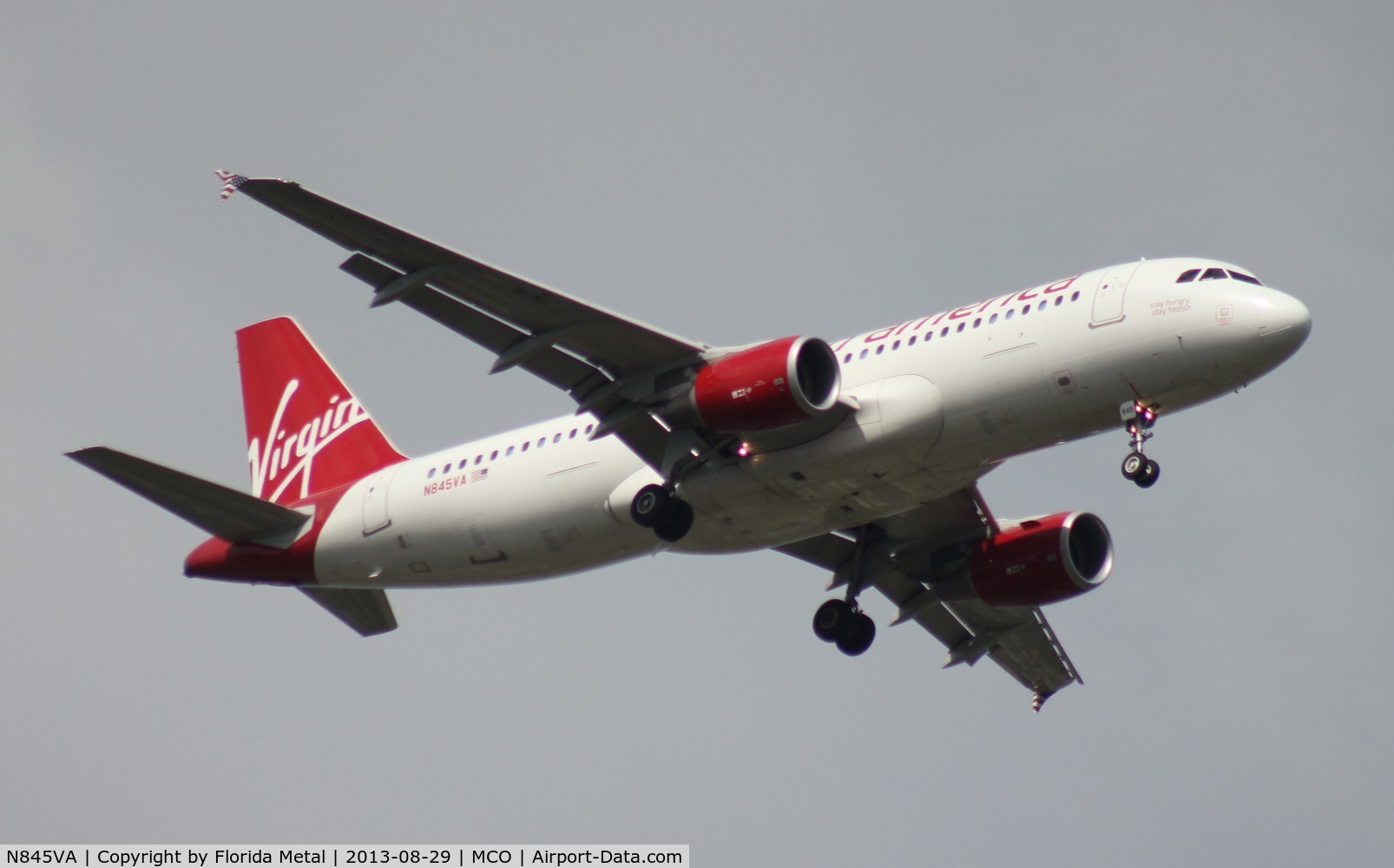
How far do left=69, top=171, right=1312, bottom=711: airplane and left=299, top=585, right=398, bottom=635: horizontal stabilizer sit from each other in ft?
0.18

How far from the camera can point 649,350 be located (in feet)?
101

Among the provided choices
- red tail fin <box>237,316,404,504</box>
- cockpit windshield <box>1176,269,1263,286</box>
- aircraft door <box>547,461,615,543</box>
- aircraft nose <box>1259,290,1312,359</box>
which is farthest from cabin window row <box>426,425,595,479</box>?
aircraft nose <box>1259,290,1312,359</box>

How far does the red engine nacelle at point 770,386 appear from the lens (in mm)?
28844

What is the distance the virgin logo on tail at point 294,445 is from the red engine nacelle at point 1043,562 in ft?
44.8

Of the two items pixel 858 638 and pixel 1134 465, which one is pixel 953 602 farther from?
pixel 1134 465

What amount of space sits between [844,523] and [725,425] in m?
3.60

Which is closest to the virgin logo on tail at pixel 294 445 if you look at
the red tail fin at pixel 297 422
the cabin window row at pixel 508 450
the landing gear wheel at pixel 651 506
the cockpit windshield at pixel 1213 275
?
the red tail fin at pixel 297 422

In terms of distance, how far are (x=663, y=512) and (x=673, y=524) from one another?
0.28 metres

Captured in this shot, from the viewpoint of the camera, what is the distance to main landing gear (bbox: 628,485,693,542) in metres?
30.8

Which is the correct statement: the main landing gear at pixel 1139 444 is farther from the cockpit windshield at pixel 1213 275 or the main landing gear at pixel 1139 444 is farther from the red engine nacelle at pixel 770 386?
the red engine nacelle at pixel 770 386

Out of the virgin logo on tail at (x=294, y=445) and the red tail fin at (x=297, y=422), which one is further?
the virgin logo on tail at (x=294, y=445)

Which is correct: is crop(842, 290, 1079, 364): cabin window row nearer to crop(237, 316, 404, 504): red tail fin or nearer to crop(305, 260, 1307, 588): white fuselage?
crop(305, 260, 1307, 588): white fuselage

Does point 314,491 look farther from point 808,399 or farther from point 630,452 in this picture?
point 808,399

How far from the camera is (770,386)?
94.8ft
